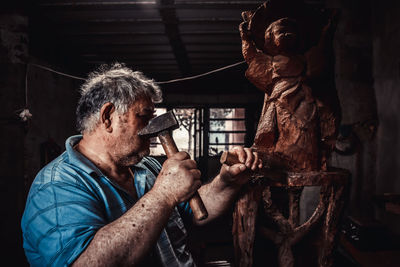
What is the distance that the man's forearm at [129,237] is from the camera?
3.73 feet

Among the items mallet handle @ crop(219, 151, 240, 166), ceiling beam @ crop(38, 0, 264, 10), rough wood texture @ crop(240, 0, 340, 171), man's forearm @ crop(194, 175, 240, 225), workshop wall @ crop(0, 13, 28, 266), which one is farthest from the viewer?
ceiling beam @ crop(38, 0, 264, 10)

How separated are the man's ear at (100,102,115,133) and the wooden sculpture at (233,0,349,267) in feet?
3.41

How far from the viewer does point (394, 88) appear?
3.18 meters

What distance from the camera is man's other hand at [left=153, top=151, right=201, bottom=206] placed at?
54.4 inches

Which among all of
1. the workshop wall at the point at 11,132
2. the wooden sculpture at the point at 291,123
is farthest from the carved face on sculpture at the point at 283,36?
the workshop wall at the point at 11,132

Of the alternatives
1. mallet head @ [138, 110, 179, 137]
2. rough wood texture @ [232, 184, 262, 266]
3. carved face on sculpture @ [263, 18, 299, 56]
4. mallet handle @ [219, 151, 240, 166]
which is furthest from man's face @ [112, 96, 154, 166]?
carved face on sculpture @ [263, 18, 299, 56]

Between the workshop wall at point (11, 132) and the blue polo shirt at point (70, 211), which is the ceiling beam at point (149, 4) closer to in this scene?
the workshop wall at point (11, 132)

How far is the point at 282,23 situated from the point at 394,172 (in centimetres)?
277

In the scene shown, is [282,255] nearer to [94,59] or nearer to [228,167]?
[228,167]

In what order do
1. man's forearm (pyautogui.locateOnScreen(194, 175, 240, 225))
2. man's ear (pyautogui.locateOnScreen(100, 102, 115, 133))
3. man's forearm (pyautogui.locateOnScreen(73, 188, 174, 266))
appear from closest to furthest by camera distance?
man's forearm (pyautogui.locateOnScreen(73, 188, 174, 266)) → man's ear (pyautogui.locateOnScreen(100, 102, 115, 133)) → man's forearm (pyautogui.locateOnScreen(194, 175, 240, 225))

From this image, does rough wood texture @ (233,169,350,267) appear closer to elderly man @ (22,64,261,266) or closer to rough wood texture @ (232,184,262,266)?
rough wood texture @ (232,184,262,266)

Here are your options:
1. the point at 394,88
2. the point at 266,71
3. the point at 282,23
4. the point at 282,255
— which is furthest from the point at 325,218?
the point at 394,88

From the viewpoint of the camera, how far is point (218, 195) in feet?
6.48

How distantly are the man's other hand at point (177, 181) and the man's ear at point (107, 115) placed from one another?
525 millimetres
